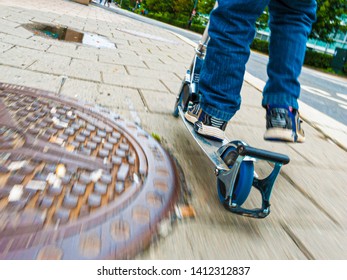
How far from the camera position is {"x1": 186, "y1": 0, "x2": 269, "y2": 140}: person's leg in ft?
4.75

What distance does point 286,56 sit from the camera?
155cm

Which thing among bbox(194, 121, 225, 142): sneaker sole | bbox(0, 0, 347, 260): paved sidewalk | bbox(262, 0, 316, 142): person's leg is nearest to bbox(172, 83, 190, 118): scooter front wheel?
bbox(0, 0, 347, 260): paved sidewalk

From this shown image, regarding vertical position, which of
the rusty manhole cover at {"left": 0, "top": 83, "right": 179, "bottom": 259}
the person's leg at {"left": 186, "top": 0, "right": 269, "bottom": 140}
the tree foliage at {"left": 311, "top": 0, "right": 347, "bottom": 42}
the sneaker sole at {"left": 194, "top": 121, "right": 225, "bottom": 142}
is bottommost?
the rusty manhole cover at {"left": 0, "top": 83, "right": 179, "bottom": 259}

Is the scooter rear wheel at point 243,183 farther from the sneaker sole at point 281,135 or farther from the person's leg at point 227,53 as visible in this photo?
Answer: the person's leg at point 227,53

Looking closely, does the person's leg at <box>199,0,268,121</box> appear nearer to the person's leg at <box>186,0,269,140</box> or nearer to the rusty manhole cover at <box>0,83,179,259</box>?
the person's leg at <box>186,0,269,140</box>

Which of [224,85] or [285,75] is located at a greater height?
[285,75]

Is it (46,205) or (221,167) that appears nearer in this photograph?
(46,205)

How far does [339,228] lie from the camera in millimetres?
1311
